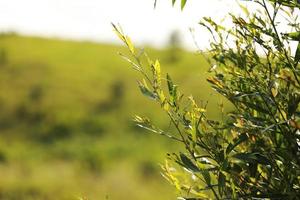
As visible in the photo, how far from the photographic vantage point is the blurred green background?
112 feet

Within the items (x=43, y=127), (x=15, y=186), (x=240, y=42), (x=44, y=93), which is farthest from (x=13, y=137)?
(x=240, y=42)

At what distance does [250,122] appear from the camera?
10.2 ft

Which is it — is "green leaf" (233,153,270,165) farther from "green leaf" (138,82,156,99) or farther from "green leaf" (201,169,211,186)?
Result: "green leaf" (138,82,156,99)

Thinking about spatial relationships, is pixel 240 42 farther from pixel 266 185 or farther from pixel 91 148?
pixel 91 148

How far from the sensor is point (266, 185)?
3160 millimetres

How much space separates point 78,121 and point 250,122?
47666mm

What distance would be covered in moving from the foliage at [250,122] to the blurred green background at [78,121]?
27203 mm

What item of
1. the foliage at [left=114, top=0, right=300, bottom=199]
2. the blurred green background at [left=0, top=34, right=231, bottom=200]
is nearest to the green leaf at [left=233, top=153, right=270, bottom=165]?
the foliage at [left=114, top=0, right=300, bottom=199]

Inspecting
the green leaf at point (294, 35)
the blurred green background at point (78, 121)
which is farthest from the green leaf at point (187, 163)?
the blurred green background at point (78, 121)

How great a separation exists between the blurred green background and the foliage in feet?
89.2

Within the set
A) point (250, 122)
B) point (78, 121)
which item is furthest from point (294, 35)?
point (78, 121)

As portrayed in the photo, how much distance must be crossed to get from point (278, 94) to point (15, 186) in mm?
29602

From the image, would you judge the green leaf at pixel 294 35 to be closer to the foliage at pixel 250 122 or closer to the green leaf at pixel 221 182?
the foliage at pixel 250 122

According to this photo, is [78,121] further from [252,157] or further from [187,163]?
[252,157]
